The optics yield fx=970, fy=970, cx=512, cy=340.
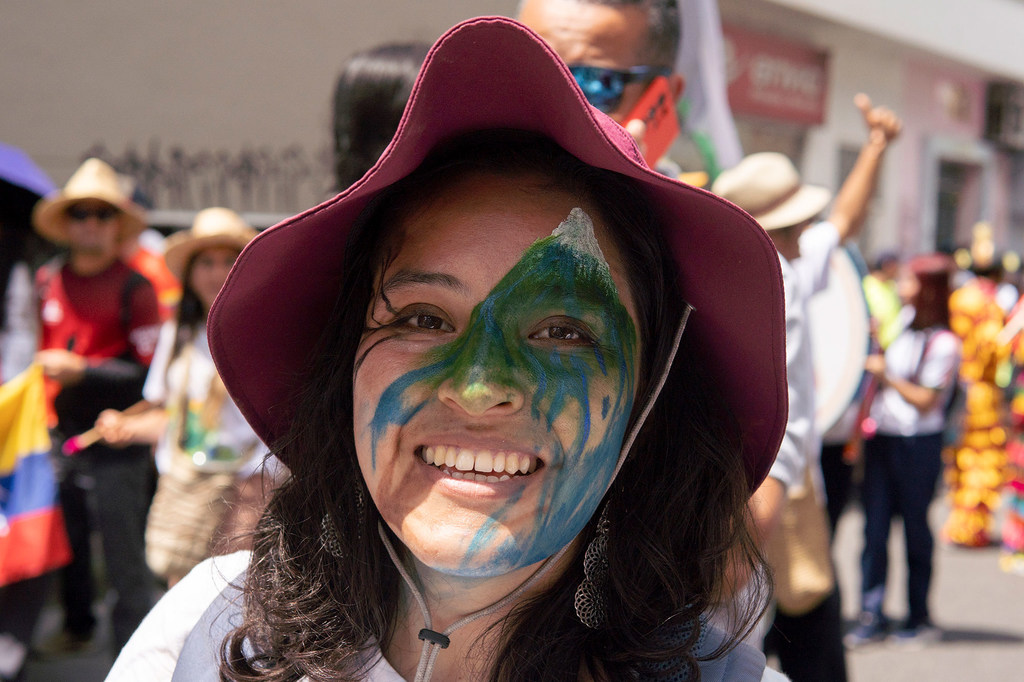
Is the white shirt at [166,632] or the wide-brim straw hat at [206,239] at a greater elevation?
the wide-brim straw hat at [206,239]

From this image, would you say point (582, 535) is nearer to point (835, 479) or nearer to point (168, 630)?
A: point (168, 630)

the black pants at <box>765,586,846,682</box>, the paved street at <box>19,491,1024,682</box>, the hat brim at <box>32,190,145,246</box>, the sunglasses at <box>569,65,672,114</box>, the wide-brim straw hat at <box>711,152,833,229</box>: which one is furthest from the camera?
the paved street at <box>19,491,1024,682</box>

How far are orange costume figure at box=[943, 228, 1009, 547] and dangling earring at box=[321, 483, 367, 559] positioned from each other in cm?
655

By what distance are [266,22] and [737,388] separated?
807cm

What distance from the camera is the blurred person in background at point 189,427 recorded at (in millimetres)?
3445

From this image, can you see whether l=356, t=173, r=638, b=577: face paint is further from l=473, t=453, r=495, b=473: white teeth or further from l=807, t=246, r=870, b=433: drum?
l=807, t=246, r=870, b=433: drum

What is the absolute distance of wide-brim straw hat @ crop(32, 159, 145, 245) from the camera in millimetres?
4215

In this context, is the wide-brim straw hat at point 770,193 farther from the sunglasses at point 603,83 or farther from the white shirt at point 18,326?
the white shirt at point 18,326

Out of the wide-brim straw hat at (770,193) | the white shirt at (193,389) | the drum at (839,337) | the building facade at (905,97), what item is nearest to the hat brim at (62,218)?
the white shirt at (193,389)

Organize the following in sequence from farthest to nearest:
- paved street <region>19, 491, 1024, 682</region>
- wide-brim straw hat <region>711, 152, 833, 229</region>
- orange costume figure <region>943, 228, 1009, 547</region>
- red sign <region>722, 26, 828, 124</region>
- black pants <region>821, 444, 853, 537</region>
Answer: red sign <region>722, 26, 828, 124</region>
orange costume figure <region>943, 228, 1009, 547</region>
paved street <region>19, 491, 1024, 682</region>
black pants <region>821, 444, 853, 537</region>
wide-brim straw hat <region>711, 152, 833, 229</region>

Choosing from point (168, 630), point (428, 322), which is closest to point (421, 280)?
point (428, 322)

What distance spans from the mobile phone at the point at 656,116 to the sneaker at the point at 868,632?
155 inches

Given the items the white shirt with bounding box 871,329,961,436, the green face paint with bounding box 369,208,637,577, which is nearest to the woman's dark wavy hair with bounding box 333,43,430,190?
the green face paint with bounding box 369,208,637,577

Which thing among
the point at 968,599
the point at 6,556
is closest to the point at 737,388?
the point at 6,556
